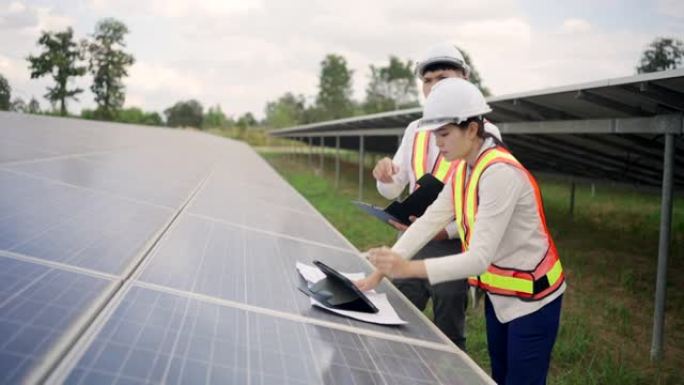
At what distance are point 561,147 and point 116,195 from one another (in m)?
8.18

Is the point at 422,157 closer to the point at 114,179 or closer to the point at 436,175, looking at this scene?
the point at 436,175

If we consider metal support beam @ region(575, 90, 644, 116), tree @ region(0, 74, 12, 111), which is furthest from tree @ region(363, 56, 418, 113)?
metal support beam @ region(575, 90, 644, 116)

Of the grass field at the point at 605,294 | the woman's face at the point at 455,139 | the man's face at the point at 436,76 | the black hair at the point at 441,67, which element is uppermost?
the black hair at the point at 441,67

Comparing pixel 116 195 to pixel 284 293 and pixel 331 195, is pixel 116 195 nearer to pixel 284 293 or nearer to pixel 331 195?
pixel 284 293

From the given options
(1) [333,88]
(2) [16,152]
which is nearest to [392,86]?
(1) [333,88]

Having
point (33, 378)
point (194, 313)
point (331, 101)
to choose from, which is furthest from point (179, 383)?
point (331, 101)

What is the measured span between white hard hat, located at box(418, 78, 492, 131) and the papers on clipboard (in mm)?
696

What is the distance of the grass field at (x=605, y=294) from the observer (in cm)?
459

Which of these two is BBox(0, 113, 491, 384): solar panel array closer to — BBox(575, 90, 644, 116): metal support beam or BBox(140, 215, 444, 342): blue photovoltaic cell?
BBox(140, 215, 444, 342): blue photovoltaic cell

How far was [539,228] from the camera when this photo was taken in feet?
7.63

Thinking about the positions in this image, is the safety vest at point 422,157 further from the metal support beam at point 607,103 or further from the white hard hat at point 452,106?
the metal support beam at point 607,103

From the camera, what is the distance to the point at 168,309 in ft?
5.12

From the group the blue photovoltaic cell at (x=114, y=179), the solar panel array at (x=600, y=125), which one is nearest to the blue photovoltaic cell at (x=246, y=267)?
the blue photovoltaic cell at (x=114, y=179)

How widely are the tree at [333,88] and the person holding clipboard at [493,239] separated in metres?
77.1
